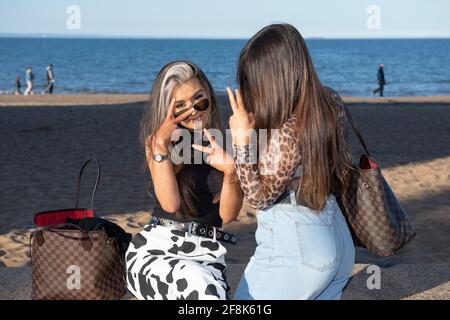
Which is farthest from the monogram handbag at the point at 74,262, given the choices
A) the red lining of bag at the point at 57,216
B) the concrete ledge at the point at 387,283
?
the concrete ledge at the point at 387,283

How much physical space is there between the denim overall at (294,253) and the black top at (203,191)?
1.34ft

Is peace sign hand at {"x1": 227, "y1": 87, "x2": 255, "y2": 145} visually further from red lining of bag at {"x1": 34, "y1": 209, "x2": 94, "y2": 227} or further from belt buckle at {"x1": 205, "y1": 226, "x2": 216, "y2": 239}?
red lining of bag at {"x1": 34, "y1": 209, "x2": 94, "y2": 227}

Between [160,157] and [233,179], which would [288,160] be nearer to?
[233,179]

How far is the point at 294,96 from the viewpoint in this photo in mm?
Answer: 2529

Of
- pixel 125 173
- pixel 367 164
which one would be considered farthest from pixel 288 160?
pixel 125 173

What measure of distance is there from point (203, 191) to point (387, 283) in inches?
56.9

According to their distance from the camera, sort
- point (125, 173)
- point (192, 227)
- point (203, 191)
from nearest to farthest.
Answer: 1. point (192, 227)
2. point (203, 191)
3. point (125, 173)

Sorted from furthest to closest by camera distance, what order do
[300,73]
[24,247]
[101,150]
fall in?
[101,150] < [24,247] < [300,73]

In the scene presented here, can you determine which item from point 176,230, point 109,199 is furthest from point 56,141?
point 176,230

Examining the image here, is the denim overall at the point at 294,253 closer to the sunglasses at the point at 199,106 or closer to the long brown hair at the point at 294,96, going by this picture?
the long brown hair at the point at 294,96
